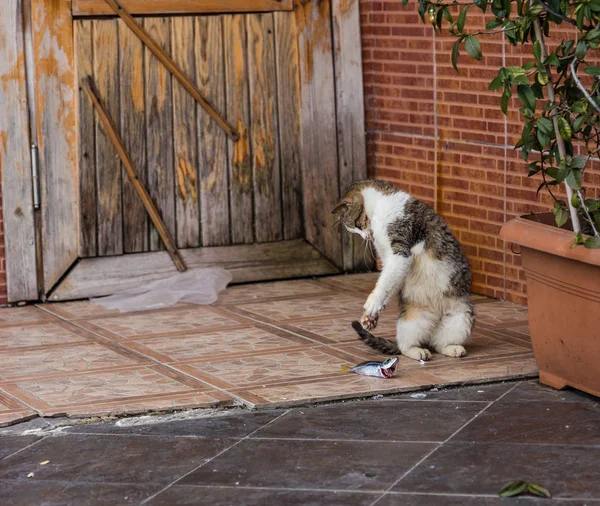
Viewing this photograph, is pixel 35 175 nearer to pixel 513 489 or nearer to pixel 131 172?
pixel 131 172

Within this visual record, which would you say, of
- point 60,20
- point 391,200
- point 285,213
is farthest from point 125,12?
point 391,200

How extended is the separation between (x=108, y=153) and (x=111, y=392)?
2372 mm

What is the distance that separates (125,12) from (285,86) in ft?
3.82

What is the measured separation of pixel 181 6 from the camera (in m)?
7.62

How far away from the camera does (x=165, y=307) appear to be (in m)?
7.44

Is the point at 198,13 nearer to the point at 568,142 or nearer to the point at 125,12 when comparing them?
Result: the point at 125,12

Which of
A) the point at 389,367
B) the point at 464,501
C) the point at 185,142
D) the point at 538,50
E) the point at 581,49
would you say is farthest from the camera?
the point at 185,142

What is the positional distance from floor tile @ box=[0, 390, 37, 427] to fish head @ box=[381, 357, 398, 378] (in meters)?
1.63

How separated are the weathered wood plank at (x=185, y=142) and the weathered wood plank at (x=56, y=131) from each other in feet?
2.13

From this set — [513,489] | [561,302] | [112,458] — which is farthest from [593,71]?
[112,458]

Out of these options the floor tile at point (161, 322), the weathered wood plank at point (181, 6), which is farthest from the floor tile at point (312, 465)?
the weathered wood plank at point (181, 6)

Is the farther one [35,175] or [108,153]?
[108,153]

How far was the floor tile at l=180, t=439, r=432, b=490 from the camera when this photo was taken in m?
4.51

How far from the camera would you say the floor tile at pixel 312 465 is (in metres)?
4.51
